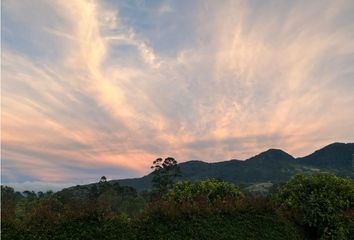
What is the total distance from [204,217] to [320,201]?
8.13 m

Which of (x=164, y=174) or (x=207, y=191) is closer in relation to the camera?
(x=207, y=191)

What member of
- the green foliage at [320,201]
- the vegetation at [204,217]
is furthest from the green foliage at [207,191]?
the green foliage at [320,201]

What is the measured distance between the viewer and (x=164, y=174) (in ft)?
263

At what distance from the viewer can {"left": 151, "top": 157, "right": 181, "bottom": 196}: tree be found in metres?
78.1

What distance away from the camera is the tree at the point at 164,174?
78062 mm

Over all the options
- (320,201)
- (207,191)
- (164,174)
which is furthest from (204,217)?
(164,174)

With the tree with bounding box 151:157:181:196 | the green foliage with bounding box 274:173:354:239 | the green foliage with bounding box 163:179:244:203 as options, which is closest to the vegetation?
the green foliage with bounding box 274:173:354:239

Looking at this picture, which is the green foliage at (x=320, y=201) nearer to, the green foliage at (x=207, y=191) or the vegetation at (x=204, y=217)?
the vegetation at (x=204, y=217)

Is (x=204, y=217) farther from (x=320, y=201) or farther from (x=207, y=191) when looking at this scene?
(x=207, y=191)

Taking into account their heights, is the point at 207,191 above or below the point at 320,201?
above

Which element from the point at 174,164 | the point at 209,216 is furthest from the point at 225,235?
the point at 174,164

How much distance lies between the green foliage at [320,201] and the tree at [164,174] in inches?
2023

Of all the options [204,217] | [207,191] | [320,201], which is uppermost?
[207,191]

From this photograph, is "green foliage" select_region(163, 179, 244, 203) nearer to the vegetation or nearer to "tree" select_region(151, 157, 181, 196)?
the vegetation
